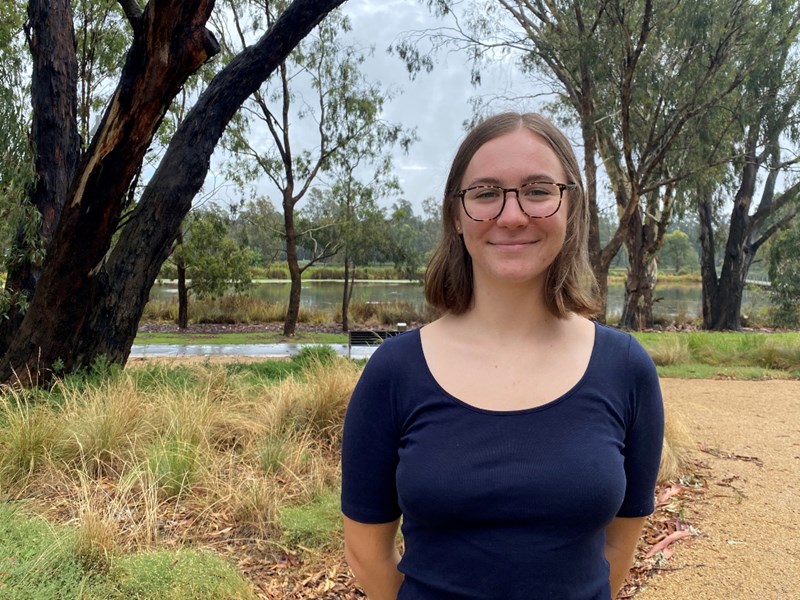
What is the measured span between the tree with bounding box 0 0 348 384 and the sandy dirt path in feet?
15.3

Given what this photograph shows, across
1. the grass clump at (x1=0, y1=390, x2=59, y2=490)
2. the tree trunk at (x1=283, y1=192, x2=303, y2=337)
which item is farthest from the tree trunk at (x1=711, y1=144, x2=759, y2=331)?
the grass clump at (x1=0, y1=390, x2=59, y2=490)

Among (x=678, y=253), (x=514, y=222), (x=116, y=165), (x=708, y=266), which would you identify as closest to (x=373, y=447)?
(x=514, y=222)

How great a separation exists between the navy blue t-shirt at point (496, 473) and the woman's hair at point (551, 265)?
0.16 metres

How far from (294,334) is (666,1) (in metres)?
11.1

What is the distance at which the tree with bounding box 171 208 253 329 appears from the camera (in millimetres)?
18078

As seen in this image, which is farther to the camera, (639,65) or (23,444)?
(639,65)

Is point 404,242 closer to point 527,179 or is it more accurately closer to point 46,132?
point 46,132

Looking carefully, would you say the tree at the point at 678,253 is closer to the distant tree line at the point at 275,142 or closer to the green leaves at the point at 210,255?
the distant tree line at the point at 275,142

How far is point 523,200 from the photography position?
4.44 feet

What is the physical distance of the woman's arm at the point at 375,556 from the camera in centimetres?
139

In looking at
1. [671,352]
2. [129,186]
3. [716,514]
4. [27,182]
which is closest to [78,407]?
[129,186]

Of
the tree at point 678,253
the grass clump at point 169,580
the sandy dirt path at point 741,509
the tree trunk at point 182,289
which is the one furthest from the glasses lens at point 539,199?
the tree at point 678,253

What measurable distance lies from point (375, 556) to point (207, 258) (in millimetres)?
17783

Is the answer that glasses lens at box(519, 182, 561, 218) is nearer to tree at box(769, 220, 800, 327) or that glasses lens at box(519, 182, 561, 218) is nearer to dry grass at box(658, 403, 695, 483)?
dry grass at box(658, 403, 695, 483)
